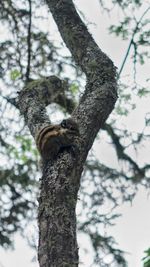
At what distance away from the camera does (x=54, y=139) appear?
2273mm

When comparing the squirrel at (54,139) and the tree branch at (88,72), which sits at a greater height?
the tree branch at (88,72)

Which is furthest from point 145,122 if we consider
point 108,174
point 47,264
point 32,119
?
point 47,264

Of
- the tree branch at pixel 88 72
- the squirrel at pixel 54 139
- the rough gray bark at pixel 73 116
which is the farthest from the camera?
the tree branch at pixel 88 72

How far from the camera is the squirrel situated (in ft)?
7.45

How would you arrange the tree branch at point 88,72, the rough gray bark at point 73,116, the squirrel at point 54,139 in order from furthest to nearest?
the tree branch at point 88,72, the squirrel at point 54,139, the rough gray bark at point 73,116

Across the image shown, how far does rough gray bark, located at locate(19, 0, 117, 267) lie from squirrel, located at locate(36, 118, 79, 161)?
38 millimetres

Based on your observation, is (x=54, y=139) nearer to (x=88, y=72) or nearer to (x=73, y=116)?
(x=73, y=116)

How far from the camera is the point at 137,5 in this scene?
4.66 metres

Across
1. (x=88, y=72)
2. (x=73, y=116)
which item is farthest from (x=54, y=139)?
(x=88, y=72)

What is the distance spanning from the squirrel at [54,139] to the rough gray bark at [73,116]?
4cm

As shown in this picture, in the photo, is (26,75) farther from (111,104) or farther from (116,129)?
(116,129)

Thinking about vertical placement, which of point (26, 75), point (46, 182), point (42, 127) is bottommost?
point (46, 182)

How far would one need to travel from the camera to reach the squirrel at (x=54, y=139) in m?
2.27

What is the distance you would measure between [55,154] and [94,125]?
314 millimetres
